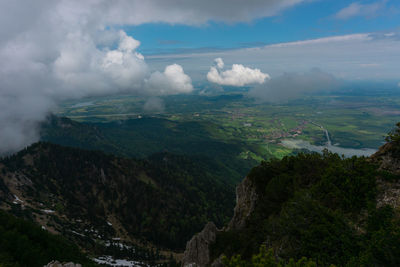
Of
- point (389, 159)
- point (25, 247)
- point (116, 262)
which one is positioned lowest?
point (116, 262)

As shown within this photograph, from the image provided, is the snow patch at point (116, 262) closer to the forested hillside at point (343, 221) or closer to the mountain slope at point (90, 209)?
the mountain slope at point (90, 209)

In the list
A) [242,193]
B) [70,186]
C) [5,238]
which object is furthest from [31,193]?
[242,193]

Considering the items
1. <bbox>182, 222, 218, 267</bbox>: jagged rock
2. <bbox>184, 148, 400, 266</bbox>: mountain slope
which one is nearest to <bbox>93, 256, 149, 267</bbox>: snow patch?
<bbox>182, 222, 218, 267</bbox>: jagged rock

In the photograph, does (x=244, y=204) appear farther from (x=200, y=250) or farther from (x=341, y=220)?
(x=341, y=220)

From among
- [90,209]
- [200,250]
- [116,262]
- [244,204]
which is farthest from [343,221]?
[90,209]

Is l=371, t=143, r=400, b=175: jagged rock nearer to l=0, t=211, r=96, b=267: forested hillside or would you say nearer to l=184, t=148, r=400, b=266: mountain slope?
l=184, t=148, r=400, b=266: mountain slope

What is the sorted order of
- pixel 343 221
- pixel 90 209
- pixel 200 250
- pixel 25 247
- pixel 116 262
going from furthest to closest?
pixel 90 209 → pixel 116 262 → pixel 25 247 → pixel 200 250 → pixel 343 221

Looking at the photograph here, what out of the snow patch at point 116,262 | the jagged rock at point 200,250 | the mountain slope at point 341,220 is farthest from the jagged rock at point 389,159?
the snow patch at point 116,262
